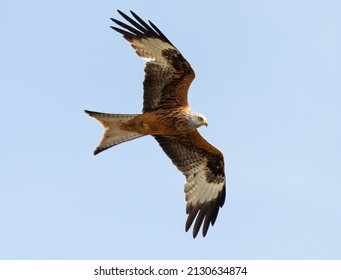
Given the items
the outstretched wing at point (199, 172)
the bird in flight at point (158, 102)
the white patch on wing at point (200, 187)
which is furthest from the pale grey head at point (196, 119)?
the white patch on wing at point (200, 187)

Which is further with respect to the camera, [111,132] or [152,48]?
[111,132]

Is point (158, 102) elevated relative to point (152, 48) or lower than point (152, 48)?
lower

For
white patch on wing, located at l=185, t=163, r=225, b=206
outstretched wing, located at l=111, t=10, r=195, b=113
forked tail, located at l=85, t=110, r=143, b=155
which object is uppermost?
outstretched wing, located at l=111, t=10, r=195, b=113

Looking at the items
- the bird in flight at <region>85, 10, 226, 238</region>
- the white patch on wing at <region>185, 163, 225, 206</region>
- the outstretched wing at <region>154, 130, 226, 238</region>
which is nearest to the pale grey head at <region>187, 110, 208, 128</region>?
the bird in flight at <region>85, 10, 226, 238</region>

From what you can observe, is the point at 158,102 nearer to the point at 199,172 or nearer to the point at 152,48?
the point at 152,48

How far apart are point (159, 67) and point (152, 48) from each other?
1.37ft

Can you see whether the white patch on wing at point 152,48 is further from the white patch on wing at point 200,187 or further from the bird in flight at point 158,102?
the white patch on wing at point 200,187

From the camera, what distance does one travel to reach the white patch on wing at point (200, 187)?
18844mm

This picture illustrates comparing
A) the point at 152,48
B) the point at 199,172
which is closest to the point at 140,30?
the point at 152,48

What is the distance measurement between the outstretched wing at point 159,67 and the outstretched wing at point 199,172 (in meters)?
1.17

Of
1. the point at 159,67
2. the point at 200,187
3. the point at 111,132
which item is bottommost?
the point at 200,187

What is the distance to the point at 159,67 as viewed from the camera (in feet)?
57.7

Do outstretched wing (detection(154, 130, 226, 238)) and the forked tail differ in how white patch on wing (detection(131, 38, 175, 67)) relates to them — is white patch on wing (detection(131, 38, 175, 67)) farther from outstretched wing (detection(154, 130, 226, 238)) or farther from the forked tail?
outstretched wing (detection(154, 130, 226, 238))

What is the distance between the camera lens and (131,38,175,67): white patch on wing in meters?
17.4
